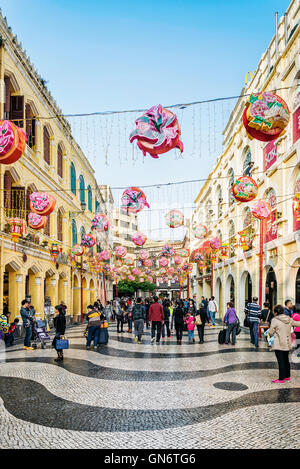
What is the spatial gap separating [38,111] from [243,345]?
50.2 feet

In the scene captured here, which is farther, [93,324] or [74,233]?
[74,233]

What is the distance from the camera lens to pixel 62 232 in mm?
25125

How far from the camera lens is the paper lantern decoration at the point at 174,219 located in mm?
18672

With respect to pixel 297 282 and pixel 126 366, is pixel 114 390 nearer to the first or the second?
pixel 126 366

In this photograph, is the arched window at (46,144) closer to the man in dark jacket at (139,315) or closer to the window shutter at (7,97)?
the window shutter at (7,97)

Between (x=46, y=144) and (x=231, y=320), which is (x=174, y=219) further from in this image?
(x=46, y=144)

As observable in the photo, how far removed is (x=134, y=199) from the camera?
14.1 metres

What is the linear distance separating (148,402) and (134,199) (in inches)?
343

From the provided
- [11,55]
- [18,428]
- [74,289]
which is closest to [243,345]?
[18,428]

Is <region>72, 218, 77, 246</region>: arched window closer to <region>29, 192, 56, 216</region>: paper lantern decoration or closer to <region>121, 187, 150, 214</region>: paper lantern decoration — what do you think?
<region>29, 192, 56, 216</region>: paper lantern decoration

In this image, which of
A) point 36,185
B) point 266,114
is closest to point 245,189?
point 266,114

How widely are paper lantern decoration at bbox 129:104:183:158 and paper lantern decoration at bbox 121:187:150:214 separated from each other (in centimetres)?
560

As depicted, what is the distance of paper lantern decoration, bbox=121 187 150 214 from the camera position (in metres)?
14.0

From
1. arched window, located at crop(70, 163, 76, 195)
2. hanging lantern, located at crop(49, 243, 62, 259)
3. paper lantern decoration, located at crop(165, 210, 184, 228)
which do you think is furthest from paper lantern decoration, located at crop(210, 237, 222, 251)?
arched window, located at crop(70, 163, 76, 195)
